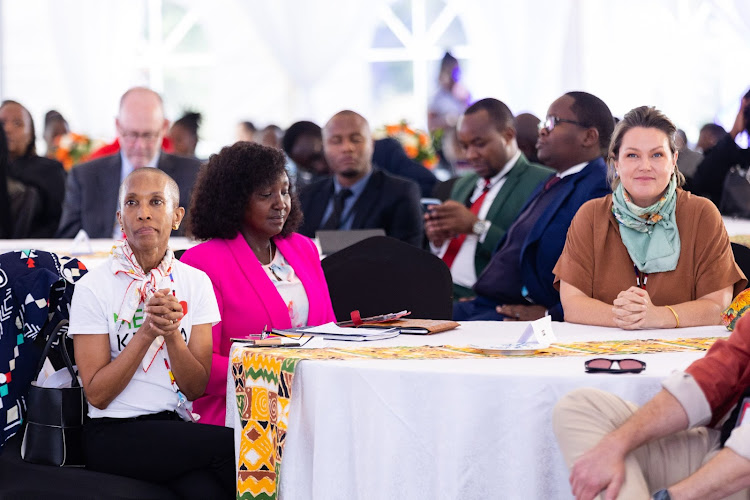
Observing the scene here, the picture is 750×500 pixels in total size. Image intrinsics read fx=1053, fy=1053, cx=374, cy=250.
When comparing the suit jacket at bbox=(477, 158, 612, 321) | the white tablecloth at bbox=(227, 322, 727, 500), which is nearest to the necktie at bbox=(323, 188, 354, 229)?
the suit jacket at bbox=(477, 158, 612, 321)

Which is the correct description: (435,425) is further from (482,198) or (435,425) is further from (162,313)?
(482,198)

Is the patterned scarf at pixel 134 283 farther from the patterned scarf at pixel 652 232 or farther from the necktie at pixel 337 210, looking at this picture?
the necktie at pixel 337 210

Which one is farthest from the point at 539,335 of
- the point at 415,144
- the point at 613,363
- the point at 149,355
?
the point at 415,144

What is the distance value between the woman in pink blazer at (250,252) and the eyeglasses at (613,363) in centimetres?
118

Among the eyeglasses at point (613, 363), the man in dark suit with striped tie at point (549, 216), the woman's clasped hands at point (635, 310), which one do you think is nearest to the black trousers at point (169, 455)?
the eyeglasses at point (613, 363)

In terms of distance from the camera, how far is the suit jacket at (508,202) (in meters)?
4.86

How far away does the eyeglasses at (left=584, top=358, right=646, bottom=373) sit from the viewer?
2.28 metres

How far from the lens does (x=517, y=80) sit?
12.0 metres

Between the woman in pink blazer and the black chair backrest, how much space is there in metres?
1.36

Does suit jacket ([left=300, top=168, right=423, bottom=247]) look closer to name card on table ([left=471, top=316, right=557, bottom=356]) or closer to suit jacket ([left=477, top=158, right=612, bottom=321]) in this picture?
suit jacket ([left=477, top=158, right=612, bottom=321])

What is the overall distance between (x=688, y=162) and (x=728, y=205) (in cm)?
93

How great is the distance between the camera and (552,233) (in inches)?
162

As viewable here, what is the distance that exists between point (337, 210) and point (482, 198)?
0.91 metres

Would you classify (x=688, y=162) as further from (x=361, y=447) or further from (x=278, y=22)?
(x=278, y=22)
